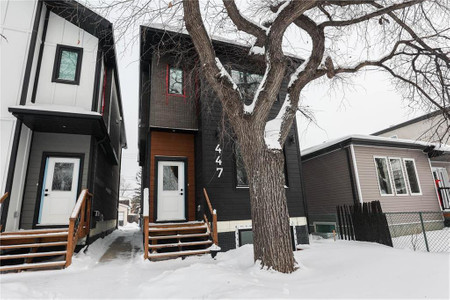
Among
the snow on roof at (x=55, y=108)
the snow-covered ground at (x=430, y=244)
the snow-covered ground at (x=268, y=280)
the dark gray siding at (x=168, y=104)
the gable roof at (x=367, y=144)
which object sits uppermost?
the dark gray siding at (x=168, y=104)

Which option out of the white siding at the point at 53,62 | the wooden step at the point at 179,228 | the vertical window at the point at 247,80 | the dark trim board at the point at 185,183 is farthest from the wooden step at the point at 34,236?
the vertical window at the point at 247,80

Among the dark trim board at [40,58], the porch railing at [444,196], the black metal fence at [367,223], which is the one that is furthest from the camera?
the porch railing at [444,196]

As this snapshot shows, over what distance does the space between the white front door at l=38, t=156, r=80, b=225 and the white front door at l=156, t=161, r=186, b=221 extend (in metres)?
2.18

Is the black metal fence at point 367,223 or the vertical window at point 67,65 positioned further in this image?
the vertical window at point 67,65

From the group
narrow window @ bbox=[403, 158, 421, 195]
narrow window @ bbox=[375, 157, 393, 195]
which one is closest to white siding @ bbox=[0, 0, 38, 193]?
narrow window @ bbox=[375, 157, 393, 195]

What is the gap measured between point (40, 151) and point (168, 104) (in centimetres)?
359

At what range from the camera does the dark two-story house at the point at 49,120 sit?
19.3 feet

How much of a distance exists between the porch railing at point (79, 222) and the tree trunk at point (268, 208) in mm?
3581

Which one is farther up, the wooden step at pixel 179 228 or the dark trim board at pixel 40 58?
the dark trim board at pixel 40 58

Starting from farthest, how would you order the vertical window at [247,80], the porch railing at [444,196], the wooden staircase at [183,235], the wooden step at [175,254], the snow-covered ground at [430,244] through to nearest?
the porch railing at [444,196], the vertical window at [247,80], the snow-covered ground at [430,244], the wooden staircase at [183,235], the wooden step at [175,254]

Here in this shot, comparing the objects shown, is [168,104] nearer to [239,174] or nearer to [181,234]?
[239,174]

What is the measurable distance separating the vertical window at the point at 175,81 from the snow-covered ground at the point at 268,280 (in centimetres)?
518

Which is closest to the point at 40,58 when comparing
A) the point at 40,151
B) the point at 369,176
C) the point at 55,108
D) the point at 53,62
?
the point at 53,62

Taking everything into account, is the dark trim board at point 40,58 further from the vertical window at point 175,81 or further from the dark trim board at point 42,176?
the vertical window at point 175,81
